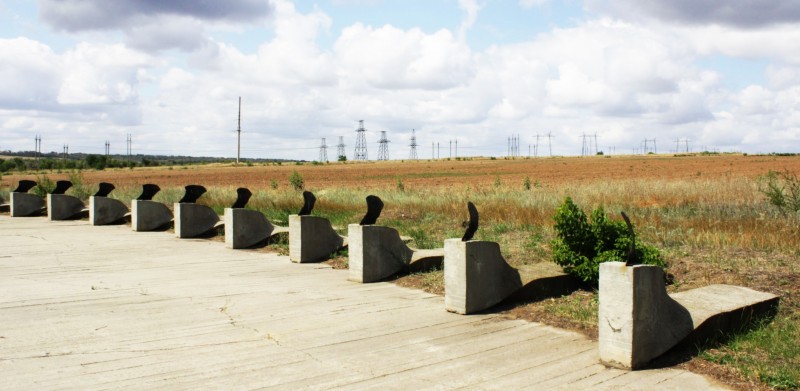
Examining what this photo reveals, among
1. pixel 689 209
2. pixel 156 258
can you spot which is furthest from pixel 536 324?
pixel 689 209

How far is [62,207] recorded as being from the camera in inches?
808

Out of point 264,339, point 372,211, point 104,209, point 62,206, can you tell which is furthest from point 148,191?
point 264,339

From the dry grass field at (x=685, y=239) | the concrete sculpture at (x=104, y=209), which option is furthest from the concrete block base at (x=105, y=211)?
the dry grass field at (x=685, y=239)

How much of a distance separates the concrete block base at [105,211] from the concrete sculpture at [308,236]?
8983 mm

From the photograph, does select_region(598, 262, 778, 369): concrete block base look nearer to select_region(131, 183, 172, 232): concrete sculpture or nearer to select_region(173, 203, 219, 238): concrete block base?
select_region(173, 203, 219, 238): concrete block base

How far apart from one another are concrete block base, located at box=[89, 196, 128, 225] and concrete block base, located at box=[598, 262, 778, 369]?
623 inches

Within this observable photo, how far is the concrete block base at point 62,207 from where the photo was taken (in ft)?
66.8

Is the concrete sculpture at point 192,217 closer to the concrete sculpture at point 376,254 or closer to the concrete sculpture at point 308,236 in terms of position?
the concrete sculpture at point 308,236

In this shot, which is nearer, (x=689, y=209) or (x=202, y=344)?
(x=202, y=344)

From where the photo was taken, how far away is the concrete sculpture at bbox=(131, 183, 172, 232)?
1708 cm

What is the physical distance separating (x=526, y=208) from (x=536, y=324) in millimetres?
8803

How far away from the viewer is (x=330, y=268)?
36.5 ft

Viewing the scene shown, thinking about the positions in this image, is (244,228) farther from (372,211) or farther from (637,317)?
(637,317)

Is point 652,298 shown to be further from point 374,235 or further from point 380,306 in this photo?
point 374,235
